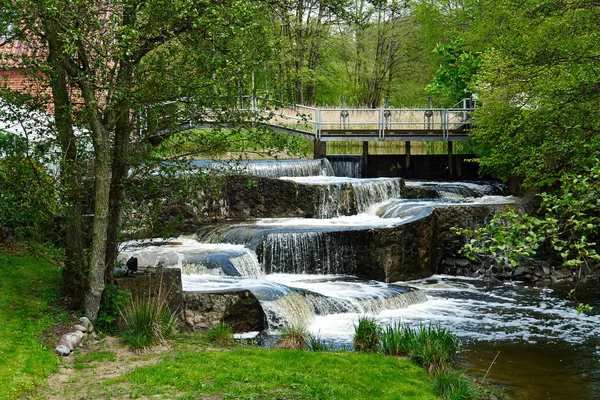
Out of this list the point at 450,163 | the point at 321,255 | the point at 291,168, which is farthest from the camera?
the point at 450,163

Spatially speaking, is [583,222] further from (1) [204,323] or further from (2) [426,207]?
(2) [426,207]

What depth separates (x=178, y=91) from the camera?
9.44m

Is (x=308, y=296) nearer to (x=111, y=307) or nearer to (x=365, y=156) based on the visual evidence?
(x=111, y=307)

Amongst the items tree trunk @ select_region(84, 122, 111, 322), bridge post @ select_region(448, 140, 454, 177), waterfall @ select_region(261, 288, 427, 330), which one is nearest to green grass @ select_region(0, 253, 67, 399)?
tree trunk @ select_region(84, 122, 111, 322)

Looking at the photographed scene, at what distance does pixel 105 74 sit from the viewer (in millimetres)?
8984

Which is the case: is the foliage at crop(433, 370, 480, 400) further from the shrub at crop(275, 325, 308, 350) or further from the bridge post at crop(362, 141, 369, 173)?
the bridge post at crop(362, 141, 369, 173)

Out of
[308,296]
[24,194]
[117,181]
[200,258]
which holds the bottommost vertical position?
[308,296]

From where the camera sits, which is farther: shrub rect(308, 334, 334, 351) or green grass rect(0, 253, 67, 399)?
shrub rect(308, 334, 334, 351)

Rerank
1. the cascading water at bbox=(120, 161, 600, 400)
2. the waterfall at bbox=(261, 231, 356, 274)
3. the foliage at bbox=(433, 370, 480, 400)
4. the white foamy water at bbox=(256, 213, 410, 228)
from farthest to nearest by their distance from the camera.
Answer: the white foamy water at bbox=(256, 213, 410, 228) → the waterfall at bbox=(261, 231, 356, 274) → the cascading water at bbox=(120, 161, 600, 400) → the foliage at bbox=(433, 370, 480, 400)

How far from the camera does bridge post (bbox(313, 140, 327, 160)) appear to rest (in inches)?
1090

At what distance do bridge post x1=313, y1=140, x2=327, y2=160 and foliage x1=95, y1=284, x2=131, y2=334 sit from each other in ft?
60.1

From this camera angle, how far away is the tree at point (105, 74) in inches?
331

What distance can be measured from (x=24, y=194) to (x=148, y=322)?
2428 millimetres

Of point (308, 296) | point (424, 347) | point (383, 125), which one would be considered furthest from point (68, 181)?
point (383, 125)
